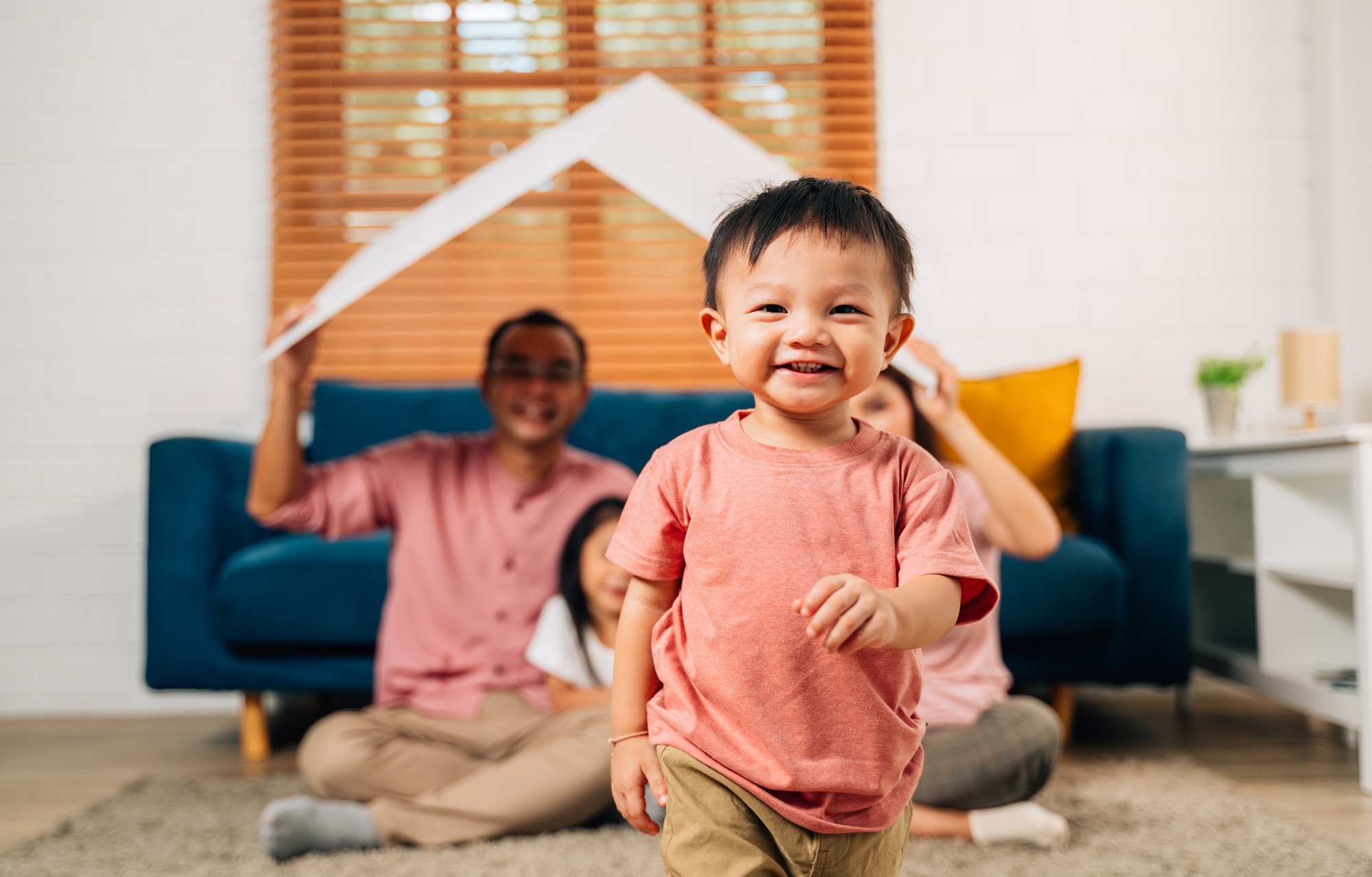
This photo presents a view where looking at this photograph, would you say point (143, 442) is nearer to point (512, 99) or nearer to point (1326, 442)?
point (512, 99)

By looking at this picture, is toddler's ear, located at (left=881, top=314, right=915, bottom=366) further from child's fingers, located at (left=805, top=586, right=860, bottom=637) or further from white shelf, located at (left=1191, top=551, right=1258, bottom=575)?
white shelf, located at (left=1191, top=551, right=1258, bottom=575)

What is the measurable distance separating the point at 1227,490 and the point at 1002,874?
4.93 ft

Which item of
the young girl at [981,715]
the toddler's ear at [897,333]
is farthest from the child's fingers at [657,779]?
the young girl at [981,715]

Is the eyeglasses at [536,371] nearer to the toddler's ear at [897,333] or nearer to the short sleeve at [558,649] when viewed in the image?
the short sleeve at [558,649]

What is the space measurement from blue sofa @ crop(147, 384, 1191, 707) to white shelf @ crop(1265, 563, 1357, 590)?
0.18m

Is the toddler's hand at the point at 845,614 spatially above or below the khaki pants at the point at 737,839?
above

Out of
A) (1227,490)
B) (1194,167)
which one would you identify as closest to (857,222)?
(1227,490)

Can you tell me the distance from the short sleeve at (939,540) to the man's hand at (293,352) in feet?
3.11

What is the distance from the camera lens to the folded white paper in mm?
1273

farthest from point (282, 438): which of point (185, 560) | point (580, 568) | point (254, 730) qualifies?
point (254, 730)

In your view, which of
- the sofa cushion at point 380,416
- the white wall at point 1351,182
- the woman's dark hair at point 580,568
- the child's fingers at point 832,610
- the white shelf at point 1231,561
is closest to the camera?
the child's fingers at point 832,610

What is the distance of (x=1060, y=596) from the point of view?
198 cm

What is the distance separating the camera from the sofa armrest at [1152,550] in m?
2.06

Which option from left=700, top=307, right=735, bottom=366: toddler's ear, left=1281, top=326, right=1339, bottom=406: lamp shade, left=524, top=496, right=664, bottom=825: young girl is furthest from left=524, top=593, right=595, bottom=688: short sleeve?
left=1281, top=326, right=1339, bottom=406: lamp shade
